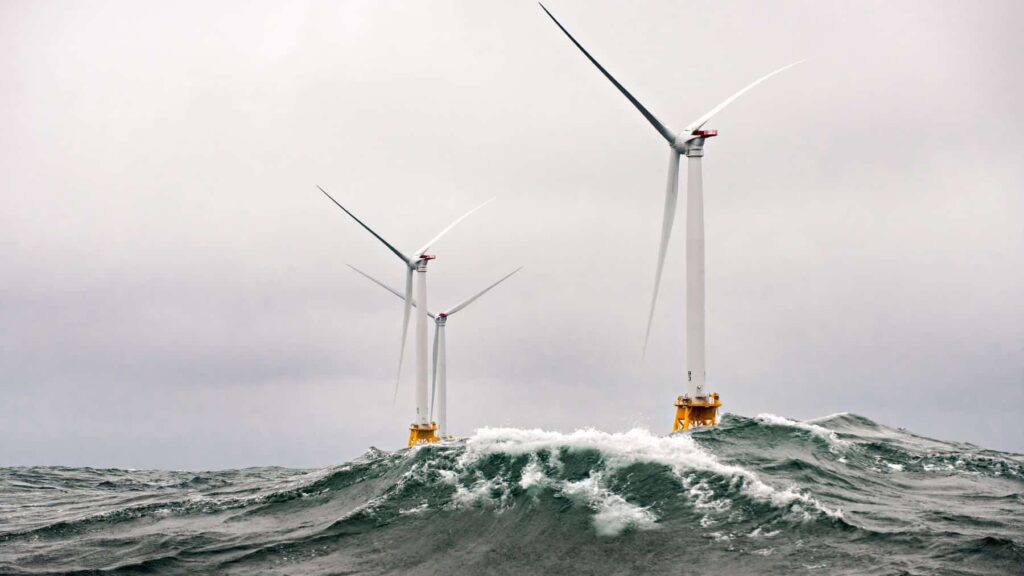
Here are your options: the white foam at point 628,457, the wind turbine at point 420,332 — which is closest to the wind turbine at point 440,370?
the wind turbine at point 420,332

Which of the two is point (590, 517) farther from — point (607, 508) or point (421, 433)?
point (421, 433)

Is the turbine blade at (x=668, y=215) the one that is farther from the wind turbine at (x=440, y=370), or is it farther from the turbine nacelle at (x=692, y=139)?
the wind turbine at (x=440, y=370)

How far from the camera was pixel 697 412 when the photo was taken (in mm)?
58094

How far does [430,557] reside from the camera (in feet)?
123

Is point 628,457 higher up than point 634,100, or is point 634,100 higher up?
point 634,100

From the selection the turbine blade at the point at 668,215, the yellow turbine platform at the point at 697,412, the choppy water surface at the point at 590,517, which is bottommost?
the choppy water surface at the point at 590,517

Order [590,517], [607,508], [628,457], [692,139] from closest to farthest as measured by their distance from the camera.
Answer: [590,517] → [607,508] → [628,457] → [692,139]

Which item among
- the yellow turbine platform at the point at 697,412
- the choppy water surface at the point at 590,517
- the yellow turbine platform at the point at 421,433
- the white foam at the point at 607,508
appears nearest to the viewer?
the choppy water surface at the point at 590,517

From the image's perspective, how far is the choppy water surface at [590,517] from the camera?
34250 millimetres

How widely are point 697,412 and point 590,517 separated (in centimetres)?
2116

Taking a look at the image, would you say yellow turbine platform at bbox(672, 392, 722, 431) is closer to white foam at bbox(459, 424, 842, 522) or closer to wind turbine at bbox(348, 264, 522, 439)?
white foam at bbox(459, 424, 842, 522)

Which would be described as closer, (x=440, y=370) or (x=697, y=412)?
(x=697, y=412)

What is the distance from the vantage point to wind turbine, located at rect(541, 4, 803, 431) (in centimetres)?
5834

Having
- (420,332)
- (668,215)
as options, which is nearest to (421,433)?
(420,332)
